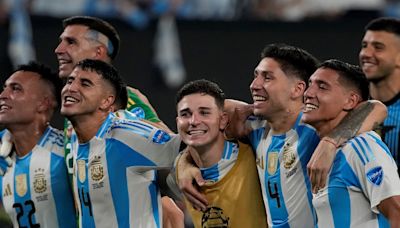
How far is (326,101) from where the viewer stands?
641cm

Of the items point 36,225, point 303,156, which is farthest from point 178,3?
point 303,156

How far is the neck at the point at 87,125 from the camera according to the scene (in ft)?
23.2

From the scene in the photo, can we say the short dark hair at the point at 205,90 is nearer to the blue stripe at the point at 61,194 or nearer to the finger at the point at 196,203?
the finger at the point at 196,203

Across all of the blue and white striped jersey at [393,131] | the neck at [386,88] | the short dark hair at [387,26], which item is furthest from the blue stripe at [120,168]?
the short dark hair at [387,26]

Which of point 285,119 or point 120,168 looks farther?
point 120,168

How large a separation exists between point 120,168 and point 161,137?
1.09 ft

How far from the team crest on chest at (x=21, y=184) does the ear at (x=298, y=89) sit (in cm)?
211

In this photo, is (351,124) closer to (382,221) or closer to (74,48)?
(382,221)

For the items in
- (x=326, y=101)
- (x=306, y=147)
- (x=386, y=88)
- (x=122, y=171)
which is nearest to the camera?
(x=326, y=101)

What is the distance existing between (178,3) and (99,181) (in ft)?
16.4

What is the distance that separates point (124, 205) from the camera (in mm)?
6992

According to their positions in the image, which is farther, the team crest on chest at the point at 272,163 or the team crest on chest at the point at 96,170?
the team crest on chest at the point at 96,170

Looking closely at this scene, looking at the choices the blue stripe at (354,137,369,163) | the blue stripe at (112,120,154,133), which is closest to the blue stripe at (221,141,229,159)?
the blue stripe at (112,120,154,133)

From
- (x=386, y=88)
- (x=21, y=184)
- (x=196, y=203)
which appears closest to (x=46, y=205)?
(x=21, y=184)
